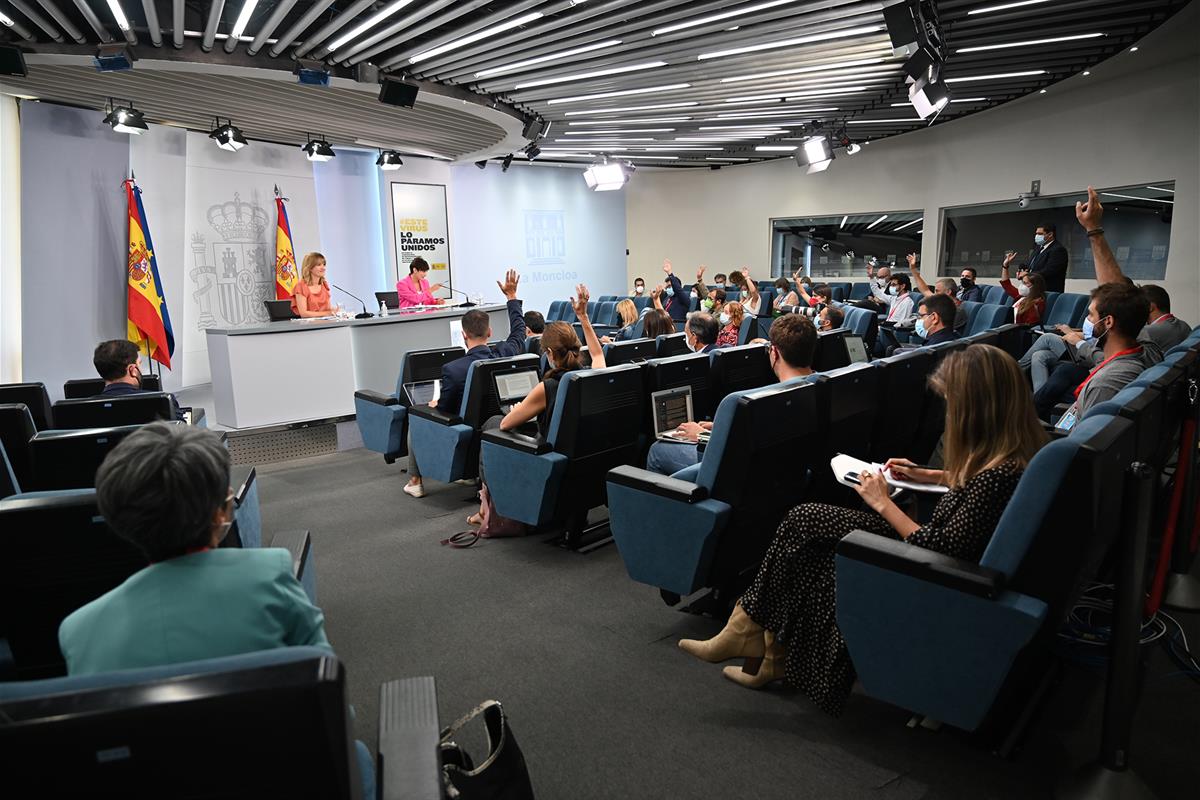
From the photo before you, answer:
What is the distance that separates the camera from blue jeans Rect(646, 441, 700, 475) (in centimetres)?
345

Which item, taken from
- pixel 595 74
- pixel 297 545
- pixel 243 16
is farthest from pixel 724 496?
pixel 595 74

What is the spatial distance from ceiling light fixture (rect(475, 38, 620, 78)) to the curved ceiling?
19mm

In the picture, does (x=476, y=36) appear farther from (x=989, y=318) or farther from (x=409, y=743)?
(x=409, y=743)

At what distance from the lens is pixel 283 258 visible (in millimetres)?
9188

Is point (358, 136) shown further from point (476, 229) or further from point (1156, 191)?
point (1156, 191)

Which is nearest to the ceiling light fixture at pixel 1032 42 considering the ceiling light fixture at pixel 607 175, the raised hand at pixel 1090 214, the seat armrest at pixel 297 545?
the raised hand at pixel 1090 214

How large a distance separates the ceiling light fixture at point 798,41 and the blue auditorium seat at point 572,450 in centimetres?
385

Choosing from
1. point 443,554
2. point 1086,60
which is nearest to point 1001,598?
point 443,554

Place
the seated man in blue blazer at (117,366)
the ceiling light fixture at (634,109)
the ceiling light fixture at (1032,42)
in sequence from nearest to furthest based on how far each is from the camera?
the seated man in blue blazer at (117,366) < the ceiling light fixture at (1032,42) < the ceiling light fixture at (634,109)

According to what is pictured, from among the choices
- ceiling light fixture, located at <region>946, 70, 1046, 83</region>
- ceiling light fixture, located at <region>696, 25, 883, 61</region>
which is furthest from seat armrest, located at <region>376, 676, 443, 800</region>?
ceiling light fixture, located at <region>946, 70, 1046, 83</region>

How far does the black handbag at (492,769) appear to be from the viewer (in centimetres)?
158

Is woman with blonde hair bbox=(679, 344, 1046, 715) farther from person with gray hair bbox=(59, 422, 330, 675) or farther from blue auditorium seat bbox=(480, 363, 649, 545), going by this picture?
person with gray hair bbox=(59, 422, 330, 675)

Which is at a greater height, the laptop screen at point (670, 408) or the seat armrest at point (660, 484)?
the laptop screen at point (670, 408)

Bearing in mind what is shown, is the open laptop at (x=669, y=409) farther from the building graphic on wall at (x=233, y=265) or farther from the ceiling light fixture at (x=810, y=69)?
the building graphic on wall at (x=233, y=265)
